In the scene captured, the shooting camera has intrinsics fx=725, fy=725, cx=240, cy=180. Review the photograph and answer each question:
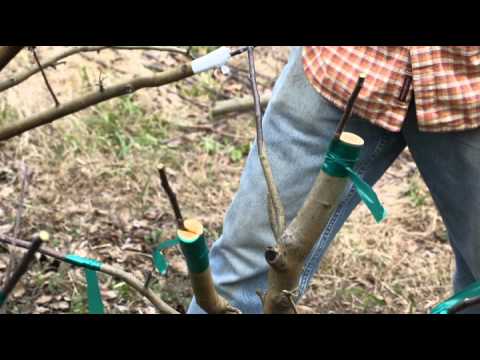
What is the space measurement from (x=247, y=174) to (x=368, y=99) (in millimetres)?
407

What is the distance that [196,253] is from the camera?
26.6 inches

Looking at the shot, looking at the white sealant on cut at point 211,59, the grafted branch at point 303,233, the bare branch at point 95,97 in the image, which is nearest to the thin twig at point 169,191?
the grafted branch at point 303,233

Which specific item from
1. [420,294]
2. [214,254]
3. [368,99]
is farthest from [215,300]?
[420,294]

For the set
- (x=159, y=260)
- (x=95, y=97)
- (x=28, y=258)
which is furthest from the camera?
(x=95, y=97)

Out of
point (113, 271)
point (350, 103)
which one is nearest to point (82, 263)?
point (113, 271)

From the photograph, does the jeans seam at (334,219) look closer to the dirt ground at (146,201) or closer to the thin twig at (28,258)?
the dirt ground at (146,201)

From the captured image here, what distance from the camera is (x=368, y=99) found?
157 cm

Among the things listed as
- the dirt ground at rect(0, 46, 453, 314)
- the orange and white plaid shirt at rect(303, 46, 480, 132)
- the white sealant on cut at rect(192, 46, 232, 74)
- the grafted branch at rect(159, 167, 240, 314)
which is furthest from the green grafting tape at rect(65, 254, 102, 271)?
the dirt ground at rect(0, 46, 453, 314)

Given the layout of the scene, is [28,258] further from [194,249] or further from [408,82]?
[408,82]

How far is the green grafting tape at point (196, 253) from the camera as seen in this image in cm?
Result: 66

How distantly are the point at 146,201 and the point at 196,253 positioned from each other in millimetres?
2868

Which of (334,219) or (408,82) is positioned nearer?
(408,82)

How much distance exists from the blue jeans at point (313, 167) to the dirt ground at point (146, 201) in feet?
3.57
